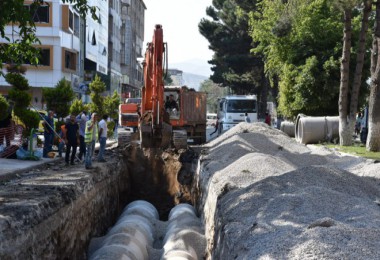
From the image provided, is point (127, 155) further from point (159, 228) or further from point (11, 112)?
point (159, 228)

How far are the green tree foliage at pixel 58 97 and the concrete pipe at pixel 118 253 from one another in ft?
41.2

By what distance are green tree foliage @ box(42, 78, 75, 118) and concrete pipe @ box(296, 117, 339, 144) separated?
37.1 feet

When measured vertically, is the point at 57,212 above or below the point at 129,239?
above

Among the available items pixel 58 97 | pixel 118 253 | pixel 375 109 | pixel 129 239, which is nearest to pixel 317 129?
pixel 375 109

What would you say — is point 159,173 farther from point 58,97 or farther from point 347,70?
point 347,70

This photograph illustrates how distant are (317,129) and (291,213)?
1991 centimetres

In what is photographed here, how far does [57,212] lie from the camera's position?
30.4ft

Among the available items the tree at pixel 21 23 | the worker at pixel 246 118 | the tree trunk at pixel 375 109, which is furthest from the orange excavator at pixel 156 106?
the worker at pixel 246 118

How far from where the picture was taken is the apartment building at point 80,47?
38.8 meters

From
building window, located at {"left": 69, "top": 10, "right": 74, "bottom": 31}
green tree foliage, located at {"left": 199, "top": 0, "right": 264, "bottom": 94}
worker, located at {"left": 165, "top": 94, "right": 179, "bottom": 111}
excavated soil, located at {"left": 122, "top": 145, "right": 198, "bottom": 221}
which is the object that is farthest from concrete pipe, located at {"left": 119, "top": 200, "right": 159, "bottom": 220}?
green tree foliage, located at {"left": 199, "top": 0, "right": 264, "bottom": 94}

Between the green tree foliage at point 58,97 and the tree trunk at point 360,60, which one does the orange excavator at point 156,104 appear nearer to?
the green tree foliage at point 58,97

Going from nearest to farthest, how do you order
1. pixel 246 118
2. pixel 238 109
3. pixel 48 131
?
pixel 48 131 → pixel 246 118 → pixel 238 109

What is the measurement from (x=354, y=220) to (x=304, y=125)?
65.5 feet

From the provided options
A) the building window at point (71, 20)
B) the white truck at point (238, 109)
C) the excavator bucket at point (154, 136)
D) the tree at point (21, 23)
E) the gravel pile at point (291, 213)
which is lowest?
the gravel pile at point (291, 213)
